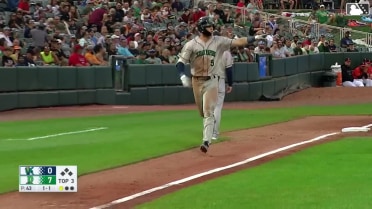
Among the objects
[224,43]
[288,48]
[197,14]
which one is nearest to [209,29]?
[224,43]

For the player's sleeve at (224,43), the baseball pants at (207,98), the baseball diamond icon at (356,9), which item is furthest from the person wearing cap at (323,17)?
the baseball pants at (207,98)

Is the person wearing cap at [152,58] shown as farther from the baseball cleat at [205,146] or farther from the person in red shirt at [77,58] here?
the baseball cleat at [205,146]

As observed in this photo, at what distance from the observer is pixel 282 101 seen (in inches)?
1184

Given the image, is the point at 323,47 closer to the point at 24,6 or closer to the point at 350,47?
the point at 350,47

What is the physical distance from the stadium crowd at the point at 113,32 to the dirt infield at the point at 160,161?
180 cm

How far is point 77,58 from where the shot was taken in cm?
2494

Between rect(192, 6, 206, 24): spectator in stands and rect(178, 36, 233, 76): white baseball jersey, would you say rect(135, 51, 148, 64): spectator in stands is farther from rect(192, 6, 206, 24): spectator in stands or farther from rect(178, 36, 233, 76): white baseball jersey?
rect(178, 36, 233, 76): white baseball jersey

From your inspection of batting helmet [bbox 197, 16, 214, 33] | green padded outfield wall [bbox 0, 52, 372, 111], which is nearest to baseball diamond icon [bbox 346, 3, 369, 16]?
green padded outfield wall [bbox 0, 52, 372, 111]

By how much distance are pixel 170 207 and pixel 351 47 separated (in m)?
30.3

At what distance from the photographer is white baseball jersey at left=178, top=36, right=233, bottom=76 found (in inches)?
549

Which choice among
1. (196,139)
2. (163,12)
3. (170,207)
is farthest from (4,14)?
(170,207)
